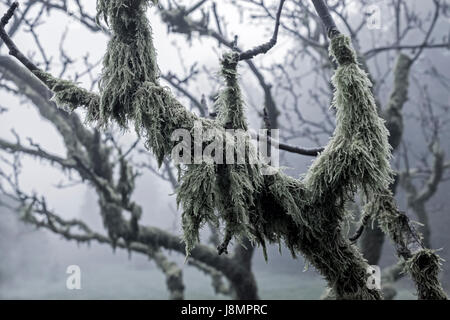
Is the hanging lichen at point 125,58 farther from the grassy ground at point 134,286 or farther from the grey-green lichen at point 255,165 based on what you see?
the grassy ground at point 134,286

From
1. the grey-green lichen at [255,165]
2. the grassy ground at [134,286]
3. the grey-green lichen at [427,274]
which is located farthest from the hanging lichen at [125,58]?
→ the grassy ground at [134,286]

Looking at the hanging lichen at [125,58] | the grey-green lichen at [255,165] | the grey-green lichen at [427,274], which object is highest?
the hanging lichen at [125,58]

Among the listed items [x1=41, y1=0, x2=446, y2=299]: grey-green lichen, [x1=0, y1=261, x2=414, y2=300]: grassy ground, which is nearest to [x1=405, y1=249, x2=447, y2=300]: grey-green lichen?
[x1=41, y1=0, x2=446, y2=299]: grey-green lichen

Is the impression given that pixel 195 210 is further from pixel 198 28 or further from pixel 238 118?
pixel 198 28

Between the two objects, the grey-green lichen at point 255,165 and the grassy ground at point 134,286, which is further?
the grassy ground at point 134,286

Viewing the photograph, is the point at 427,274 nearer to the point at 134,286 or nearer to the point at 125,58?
the point at 125,58

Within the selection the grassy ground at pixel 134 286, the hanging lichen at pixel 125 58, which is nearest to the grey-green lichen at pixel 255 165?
the hanging lichen at pixel 125 58

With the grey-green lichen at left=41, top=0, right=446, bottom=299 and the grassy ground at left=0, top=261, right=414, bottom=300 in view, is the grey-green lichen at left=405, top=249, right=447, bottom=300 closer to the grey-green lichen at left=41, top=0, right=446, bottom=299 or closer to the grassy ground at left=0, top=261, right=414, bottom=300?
the grey-green lichen at left=41, top=0, right=446, bottom=299

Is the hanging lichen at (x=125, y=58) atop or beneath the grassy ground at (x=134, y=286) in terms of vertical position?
atop

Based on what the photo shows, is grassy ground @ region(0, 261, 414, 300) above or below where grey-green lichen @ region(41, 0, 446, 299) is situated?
below

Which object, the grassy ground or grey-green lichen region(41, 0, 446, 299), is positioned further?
the grassy ground

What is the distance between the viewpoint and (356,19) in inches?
659

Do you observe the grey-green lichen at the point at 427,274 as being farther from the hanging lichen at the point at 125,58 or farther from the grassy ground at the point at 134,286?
the grassy ground at the point at 134,286

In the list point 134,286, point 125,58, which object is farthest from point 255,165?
point 134,286
